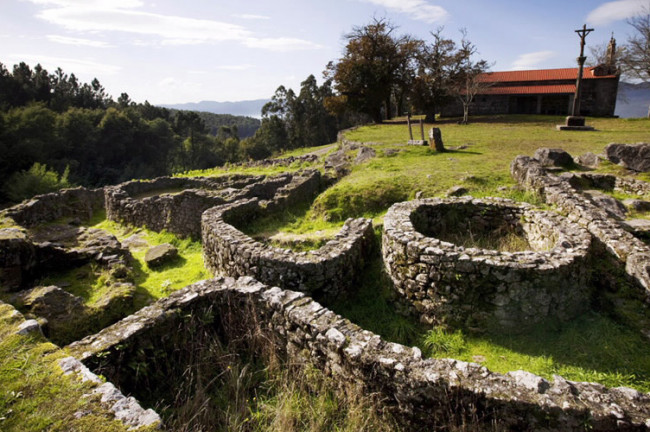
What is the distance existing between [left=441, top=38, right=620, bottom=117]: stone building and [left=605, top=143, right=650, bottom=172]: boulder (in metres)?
27.4

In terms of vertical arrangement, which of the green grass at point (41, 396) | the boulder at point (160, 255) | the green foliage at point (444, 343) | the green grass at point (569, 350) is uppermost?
the green grass at point (41, 396)

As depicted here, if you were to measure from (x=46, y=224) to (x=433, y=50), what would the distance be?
129 feet

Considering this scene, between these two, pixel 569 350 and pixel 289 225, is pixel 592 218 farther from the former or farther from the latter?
pixel 289 225

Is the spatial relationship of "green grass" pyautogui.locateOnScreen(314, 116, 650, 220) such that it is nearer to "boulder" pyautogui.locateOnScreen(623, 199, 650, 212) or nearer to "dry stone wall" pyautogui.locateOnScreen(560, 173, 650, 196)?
"dry stone wall" pyautogui.locateOnScreen(560, 173, 650, 196)

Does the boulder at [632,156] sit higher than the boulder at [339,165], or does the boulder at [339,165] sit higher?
the boulder at [632,156]

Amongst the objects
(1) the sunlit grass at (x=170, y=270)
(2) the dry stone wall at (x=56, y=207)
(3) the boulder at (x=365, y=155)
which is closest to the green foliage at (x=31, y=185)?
(2) the dry stone wall at (x=56, y=207)

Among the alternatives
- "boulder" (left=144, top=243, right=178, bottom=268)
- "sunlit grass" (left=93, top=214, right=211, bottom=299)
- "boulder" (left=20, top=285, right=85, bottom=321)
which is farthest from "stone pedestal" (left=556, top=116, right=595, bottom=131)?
"boulder" (left=20, top=285, right=85, bottom=321)

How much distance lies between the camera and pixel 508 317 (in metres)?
6.09

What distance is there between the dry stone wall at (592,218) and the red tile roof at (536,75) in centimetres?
3464

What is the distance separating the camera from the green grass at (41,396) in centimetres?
307

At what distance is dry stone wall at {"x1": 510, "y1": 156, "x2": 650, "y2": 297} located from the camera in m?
6.34

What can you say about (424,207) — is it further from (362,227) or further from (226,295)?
(226,295)

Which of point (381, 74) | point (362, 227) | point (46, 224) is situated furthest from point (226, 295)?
point (381, 74)

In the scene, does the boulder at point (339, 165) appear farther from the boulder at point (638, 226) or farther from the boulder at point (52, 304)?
the boulder at point (52, 304)
